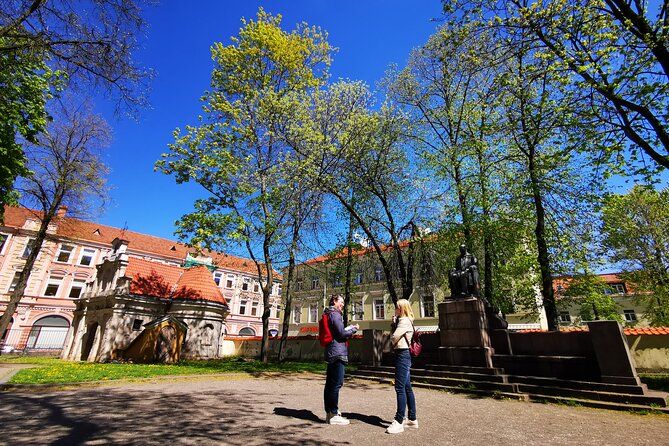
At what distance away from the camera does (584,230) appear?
14469mm

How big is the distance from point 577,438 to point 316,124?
1586 cm

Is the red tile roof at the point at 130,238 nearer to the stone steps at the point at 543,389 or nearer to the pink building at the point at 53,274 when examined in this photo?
the pink building at the point at 53,274

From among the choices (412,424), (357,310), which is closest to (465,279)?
(412,424)

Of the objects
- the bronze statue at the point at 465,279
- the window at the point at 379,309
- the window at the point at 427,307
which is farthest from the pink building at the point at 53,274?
the bronze statue at the point at 465,279

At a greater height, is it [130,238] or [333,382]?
[130,238]

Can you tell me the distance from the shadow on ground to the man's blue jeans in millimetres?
502

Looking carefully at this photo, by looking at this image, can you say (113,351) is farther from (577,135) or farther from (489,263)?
(577,135)

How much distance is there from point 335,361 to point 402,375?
1020 millimetres

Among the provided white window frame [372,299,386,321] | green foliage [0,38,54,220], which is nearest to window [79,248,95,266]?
green foliage [0,38,54,220]

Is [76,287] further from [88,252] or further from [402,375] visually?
[402,375]

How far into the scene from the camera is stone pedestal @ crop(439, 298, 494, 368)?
10.2 meters

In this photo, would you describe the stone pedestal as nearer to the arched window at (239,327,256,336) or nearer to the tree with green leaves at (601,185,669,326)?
the tree with green leaves at (601,185,669,326)

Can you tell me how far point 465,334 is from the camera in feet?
35.2

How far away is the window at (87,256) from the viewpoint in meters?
39.0
